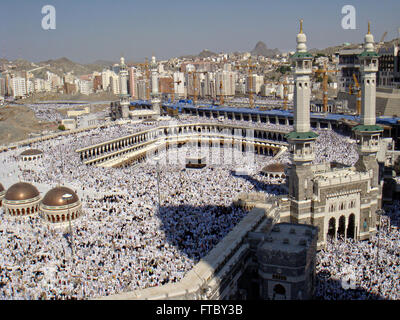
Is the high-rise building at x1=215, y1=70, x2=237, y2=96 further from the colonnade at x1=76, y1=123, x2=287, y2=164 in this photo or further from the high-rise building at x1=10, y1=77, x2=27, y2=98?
the high-rise building at x1=10, y1=77, x2=27, y2=98

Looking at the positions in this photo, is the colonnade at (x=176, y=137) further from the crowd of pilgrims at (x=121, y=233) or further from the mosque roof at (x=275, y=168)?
the mosque roof at (x=275, y=168)

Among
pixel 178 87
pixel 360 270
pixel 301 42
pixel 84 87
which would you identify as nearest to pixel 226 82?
pixel 178 87

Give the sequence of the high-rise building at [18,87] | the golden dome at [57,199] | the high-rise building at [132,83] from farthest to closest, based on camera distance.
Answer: the high-rise building at [18,87]
the high-rise building at [132,83]
the golden dome at [57,199]

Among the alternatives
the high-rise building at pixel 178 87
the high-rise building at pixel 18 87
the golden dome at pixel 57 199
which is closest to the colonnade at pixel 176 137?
the golden dome at pixel 57 199

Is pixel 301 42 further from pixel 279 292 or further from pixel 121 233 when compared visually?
pixel 121 233

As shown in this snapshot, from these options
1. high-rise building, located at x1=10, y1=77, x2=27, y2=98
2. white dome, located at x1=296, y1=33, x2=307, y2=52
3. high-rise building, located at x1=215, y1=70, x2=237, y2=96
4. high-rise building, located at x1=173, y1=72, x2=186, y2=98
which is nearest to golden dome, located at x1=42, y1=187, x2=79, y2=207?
white dome, located at x1=296, y1=33, x2=307, y2=52
